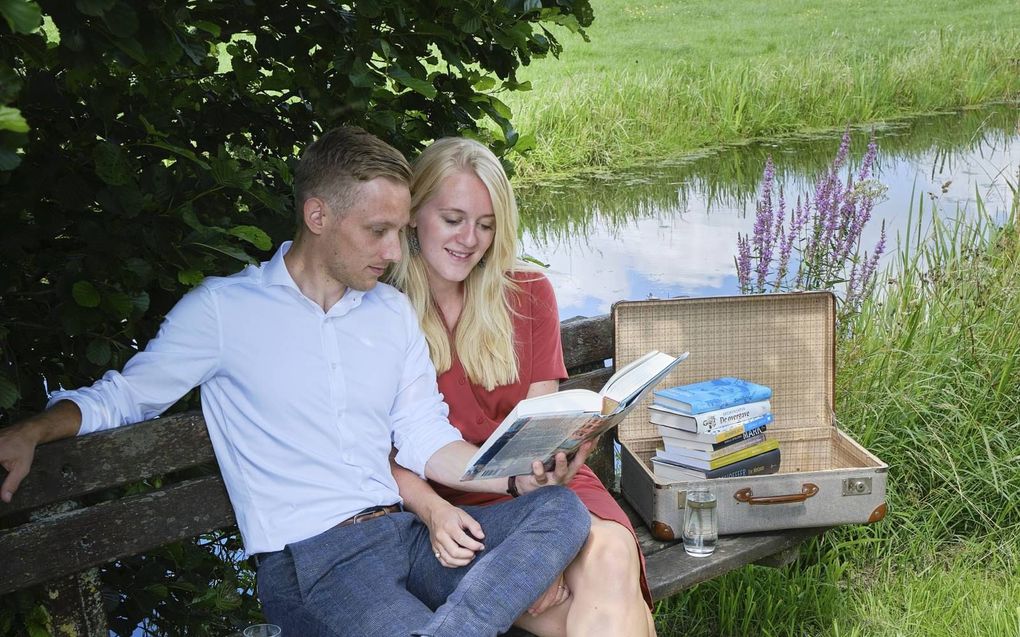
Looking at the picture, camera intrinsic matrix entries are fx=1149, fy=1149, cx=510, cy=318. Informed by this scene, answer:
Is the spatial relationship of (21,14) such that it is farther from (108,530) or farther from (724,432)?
(724,432)

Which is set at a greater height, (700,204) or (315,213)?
(315,213)

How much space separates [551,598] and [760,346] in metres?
1.23

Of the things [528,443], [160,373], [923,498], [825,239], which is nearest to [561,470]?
[528,443]

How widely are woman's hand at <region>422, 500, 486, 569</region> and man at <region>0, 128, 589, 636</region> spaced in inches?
0.9

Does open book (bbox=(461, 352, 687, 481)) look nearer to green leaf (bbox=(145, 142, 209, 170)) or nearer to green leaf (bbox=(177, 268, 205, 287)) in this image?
green leaf (bbox=(177, 268, 205, 287))

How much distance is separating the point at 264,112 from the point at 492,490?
1.06 metres

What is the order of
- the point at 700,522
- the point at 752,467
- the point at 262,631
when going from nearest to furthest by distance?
1. the point at 262,631
2. the point at 700,522
3. the point at 752,467

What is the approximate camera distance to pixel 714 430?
2.92 meters

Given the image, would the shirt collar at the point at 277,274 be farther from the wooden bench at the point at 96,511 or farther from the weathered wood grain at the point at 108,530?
the weathered wood grain at the point at 108,530

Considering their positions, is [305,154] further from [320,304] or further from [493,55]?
[493,55]

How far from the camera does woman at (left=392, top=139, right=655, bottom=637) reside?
2.54 meters

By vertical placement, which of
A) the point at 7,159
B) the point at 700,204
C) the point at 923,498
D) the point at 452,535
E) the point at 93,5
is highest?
the point at 93,5

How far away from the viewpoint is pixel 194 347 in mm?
2209

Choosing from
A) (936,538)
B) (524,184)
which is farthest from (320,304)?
(524,184)
